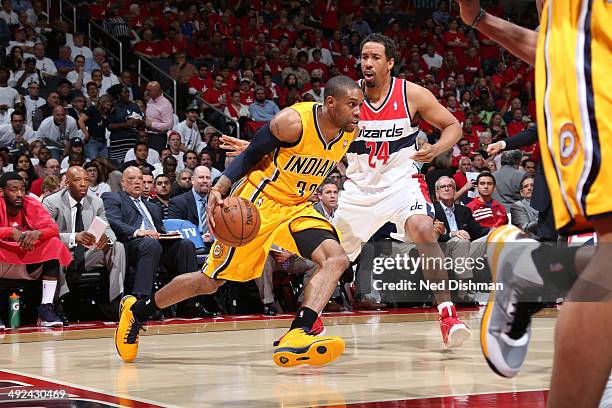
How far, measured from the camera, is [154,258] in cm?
820

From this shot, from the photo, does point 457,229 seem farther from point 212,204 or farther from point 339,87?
point 212,204

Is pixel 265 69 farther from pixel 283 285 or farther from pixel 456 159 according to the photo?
pixel 283 285

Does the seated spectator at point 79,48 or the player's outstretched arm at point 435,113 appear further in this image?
the seated spectator at point 79,48

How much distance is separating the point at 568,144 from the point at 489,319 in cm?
52

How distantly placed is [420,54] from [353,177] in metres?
11.3

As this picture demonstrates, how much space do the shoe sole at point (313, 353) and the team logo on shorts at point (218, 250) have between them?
74 centimetres

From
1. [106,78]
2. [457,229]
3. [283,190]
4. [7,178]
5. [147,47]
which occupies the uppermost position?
[147,47]

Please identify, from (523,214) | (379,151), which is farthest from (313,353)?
(523,214)

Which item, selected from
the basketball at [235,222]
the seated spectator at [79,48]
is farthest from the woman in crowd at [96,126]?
the basketball at [235,222]

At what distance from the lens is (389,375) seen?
4.59 m

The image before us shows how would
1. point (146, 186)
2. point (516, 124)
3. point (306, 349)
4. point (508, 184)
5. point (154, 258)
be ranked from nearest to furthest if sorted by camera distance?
point (306, 349)
point (154, 258)
point (146, 186)
point (508, 184)
point (516, 124)

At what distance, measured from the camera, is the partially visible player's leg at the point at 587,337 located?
193cm

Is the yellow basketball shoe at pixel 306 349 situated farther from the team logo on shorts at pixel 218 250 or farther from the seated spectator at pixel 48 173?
the seated spectator at pixel 48 173

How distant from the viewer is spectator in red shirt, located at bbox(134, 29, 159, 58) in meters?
14.3
